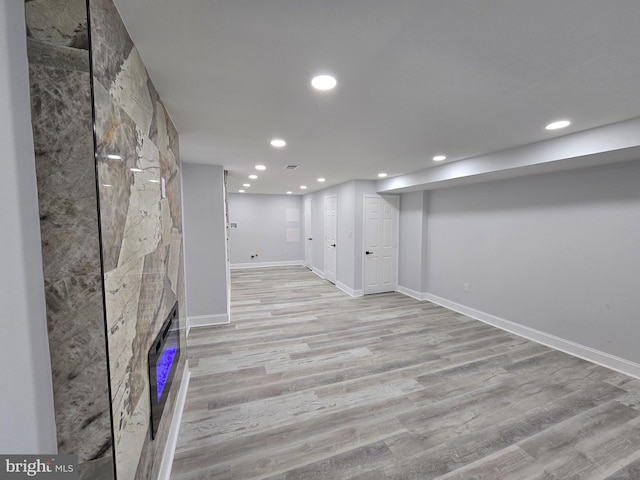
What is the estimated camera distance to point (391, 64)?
4.53ft

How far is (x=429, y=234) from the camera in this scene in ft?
17.1

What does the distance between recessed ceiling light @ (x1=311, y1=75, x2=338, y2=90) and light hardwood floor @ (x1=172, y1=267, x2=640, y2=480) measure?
97.1 inches

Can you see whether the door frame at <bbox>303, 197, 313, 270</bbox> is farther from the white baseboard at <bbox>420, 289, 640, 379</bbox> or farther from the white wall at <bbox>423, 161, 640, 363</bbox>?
the white baseboard at <bbox>420, 289, 640, 379</bbox>

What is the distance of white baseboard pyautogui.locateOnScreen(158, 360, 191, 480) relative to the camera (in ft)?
5.16

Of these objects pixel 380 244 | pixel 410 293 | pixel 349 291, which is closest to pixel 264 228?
pixel 349 291

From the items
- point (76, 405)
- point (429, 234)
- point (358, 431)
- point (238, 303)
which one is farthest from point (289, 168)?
point (76, 405)

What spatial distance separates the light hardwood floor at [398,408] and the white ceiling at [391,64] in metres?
2.47

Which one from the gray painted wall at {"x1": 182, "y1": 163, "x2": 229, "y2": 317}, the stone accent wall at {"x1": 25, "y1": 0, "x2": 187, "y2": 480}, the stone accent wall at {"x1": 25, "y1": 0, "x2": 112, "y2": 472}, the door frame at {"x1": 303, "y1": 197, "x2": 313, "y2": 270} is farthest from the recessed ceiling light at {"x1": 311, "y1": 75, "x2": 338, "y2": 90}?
the door frame at {"x1": 303, "y1": 197, "x2": 313, "y2": 270}

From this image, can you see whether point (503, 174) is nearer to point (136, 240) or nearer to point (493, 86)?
point (493, 86)

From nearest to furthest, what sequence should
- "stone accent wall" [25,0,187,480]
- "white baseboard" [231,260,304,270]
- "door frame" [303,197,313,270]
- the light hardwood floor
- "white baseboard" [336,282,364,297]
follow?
1. "stone accent wall" [25,0,187,480]
2. the light hardwood floor
3. "white baseboard" [336,282,364,297]
4. "door frame" [303,197,313,270]
5. "white baseboard" [231,260,304,270]

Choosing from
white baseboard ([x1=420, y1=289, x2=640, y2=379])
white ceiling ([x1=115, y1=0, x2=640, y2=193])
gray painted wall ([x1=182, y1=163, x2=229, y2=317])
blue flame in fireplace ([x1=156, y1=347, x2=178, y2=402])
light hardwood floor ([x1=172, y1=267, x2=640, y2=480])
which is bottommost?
light hardwood floor ([x1=172, y1=267, x2=640, y2=480])

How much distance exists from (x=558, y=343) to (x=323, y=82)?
13.6 ft

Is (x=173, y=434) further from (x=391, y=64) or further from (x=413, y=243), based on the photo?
(x=413, y=243)

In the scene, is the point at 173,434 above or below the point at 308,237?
below
